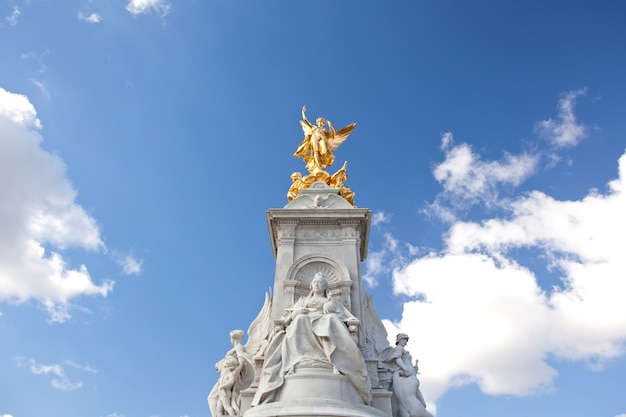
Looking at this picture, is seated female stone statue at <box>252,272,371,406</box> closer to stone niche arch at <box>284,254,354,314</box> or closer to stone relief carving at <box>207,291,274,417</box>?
stone relief carving at <box>207,291,274,417</box>

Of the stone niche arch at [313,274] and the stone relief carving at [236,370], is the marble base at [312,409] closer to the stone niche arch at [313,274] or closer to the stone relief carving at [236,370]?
the stone relief carving at [236,370]

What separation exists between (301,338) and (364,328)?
2.64m

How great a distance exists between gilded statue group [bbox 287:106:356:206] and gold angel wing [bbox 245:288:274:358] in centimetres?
379

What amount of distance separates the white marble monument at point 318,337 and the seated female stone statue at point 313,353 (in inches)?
0.8

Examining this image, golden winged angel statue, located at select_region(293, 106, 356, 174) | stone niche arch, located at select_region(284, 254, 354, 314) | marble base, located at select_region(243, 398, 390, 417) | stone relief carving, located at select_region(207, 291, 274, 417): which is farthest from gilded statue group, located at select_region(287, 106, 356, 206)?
marble base, located at select_region(243, 398, 390, 417)

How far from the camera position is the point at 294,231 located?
1505 centimetres

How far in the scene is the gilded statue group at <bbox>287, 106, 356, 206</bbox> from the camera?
658 inches

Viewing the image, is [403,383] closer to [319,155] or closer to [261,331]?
[261,331]

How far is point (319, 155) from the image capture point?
58.2ft

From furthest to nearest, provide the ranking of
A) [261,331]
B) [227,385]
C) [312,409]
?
[261,331] < [227,385] < [312,409]

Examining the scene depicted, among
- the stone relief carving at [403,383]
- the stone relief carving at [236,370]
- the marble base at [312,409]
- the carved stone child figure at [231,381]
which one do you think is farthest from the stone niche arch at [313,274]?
the marble base at [312,409]

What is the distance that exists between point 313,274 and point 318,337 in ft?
10.3

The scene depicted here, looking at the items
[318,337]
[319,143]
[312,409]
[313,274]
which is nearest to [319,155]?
[319,143]

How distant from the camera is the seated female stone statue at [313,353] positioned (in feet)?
36.2
